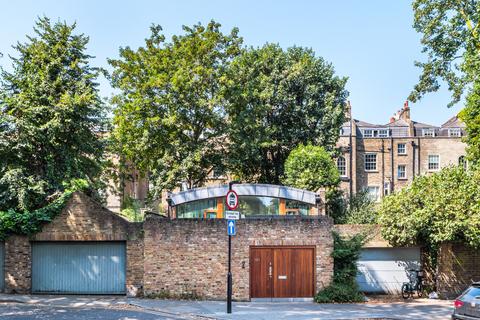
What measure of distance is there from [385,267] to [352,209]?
8.10 m

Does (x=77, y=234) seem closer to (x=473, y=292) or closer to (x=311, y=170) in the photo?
(x=473, y=292)

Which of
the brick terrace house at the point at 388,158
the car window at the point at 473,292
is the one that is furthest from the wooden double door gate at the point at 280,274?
the brick terrace house at the point at 388,158

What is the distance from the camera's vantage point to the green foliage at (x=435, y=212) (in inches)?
689

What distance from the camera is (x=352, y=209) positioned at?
28062 millimetres

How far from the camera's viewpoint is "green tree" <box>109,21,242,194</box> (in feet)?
92.6

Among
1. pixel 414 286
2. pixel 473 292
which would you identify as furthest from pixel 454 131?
pixel 473 292

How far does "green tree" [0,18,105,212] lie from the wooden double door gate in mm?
8229

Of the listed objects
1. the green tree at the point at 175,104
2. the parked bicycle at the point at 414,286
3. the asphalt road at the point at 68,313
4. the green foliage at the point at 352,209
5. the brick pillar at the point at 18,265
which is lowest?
the parked bicycle at the point at 414,286

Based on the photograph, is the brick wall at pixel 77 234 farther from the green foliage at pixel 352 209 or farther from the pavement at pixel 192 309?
the green foliage at pixel 352 209

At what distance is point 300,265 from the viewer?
17.4 meters

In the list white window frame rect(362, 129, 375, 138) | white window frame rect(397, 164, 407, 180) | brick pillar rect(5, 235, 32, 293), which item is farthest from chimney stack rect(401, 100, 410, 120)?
brick pillar rect(5, 235, 32, 293)

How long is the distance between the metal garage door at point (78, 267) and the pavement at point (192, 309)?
2.08 ft

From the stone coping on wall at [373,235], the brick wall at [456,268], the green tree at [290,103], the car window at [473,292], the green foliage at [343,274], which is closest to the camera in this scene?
the car window at [473,292]

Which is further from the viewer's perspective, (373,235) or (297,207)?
(373,235)
